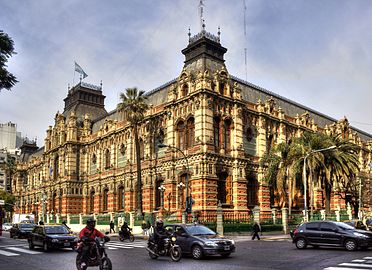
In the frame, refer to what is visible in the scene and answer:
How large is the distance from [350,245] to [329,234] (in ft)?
3.88


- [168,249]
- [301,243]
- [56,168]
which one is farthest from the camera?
[56,168]

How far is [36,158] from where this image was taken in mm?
81062

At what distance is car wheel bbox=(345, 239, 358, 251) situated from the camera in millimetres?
22062

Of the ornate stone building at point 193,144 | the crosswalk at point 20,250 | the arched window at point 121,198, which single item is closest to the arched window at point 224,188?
the ornate stone building at point 193,144

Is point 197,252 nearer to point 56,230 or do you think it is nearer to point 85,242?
point 85,242

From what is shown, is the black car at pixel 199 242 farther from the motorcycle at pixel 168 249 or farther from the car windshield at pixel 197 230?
the motorcycle at pixel 168 249

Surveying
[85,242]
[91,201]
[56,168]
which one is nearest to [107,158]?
[91,201]

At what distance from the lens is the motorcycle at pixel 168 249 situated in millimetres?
17875

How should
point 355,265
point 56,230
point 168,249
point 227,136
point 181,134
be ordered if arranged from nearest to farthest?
point 355,265
point 168,249
point 56,230
point 227,136
point 181,134

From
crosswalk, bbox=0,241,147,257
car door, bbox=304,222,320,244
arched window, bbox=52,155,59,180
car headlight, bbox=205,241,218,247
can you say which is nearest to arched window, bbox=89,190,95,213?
arched window, bbox=52,155,59,180

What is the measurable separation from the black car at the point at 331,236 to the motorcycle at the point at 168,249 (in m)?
8.25

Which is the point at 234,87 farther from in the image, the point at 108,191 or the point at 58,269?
the point at 58,269

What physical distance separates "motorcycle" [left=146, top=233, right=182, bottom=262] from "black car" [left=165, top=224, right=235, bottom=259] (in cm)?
67

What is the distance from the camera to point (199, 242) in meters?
18.9
